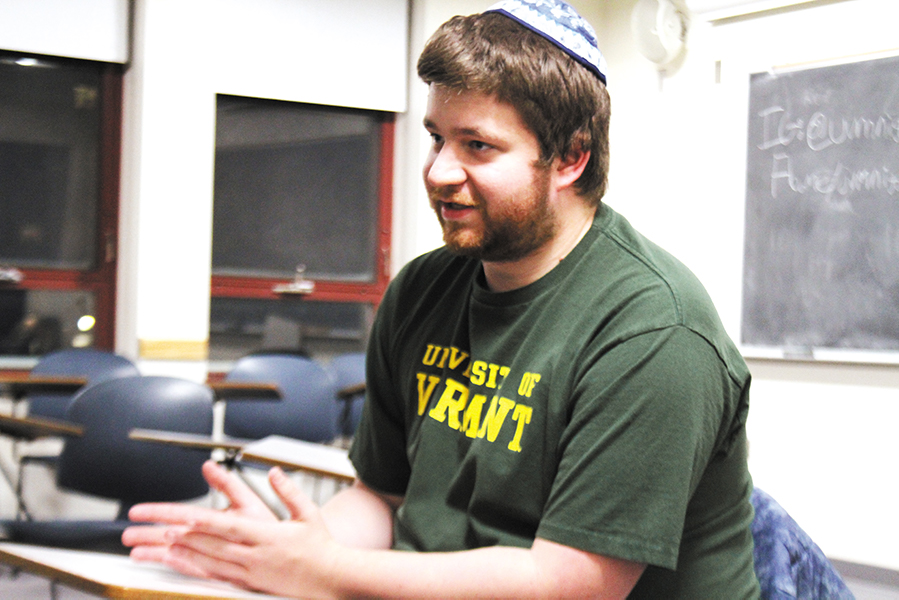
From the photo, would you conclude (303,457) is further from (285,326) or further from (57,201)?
(57,201)

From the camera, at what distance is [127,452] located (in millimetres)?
2754

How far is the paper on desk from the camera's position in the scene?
6.21ft

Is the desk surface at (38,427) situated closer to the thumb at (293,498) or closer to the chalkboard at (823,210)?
the thumb at (293,498)

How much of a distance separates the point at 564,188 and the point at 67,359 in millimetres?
3344

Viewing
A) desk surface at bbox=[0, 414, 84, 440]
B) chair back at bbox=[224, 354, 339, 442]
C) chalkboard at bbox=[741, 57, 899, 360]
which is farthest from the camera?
chair back at bbox=[224, 354, 339, 442]

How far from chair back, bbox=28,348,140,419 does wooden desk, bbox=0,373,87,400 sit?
44 centimetres

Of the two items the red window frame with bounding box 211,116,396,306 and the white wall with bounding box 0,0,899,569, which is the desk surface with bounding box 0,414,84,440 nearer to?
the white wall with bounding box 0,0,899,569

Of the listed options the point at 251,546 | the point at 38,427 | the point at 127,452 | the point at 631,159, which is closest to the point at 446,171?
the point at 251,546

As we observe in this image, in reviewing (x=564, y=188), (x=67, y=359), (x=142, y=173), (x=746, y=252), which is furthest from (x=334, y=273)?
(x=564, y=188)

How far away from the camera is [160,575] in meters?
0.93

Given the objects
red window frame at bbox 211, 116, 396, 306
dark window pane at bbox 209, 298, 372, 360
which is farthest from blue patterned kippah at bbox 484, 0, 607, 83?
dark window pane at bbox 209, 298, 372, 360

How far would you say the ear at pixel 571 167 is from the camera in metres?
1.12

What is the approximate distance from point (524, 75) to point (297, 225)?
396 cm

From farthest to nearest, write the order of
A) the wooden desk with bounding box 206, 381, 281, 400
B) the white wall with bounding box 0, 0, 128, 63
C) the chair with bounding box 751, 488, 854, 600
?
the white wall with bounding box 0, 0, 128, 63
the wooden desk with bounding box 206, 381, 281, 400
the chair with bounding box 751, 488, 854, 600
